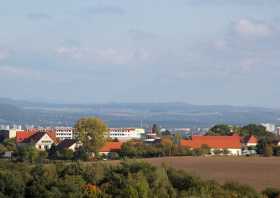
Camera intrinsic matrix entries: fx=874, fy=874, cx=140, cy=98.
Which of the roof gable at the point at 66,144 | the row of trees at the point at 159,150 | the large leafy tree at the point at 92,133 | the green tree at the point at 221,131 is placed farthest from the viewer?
the green tree at the point at 221,131

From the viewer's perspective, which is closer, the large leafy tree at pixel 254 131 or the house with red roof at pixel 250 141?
the house with red roof at pixel 250 141

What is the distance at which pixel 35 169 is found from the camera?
4209 centimetres

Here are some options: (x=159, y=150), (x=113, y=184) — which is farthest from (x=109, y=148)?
(x=113, y=184)

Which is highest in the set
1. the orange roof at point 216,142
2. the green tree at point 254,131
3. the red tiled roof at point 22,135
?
the green tree at point 254,131

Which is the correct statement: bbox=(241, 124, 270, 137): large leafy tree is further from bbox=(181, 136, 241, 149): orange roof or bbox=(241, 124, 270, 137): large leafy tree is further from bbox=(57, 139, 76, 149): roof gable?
bbox=(57, 139, 76, 149): roof gable

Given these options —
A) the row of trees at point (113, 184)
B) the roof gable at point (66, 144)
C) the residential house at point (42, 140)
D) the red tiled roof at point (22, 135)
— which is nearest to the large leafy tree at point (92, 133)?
the roof gable at point (66, 144)

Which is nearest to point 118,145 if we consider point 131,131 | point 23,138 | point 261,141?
point 261,141

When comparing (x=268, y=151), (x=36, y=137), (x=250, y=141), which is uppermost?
(x=36, y=137)

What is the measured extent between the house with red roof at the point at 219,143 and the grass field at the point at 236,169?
15012 millimetres

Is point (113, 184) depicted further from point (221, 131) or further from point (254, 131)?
point (221, 131)

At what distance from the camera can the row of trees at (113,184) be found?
107 feet

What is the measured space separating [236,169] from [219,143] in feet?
93.9

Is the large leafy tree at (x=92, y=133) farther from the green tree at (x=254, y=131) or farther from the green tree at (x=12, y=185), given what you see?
the green tree at (x=12, y=185)

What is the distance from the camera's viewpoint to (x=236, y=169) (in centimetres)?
5966
